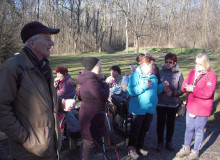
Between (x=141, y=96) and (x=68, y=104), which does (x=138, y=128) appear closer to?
(x=141, y=96)

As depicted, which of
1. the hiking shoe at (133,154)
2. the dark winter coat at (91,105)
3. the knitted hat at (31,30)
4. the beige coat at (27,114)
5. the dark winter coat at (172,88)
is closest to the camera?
the beige coat at (27,114)

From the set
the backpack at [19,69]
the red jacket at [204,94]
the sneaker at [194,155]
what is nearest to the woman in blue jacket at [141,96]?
the red jacket at [204,94]

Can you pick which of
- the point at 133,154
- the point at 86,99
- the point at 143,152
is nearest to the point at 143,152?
the point at 143,152

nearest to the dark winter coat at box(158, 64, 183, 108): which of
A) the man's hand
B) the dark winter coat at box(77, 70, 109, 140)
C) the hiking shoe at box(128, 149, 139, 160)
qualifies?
the hiking shoe at box(128, 149, 139, 160)

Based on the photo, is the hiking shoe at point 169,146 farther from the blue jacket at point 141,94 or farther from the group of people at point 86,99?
the blue jacket at point 141,94

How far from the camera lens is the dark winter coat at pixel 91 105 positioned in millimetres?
3109

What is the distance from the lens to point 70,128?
4117mm

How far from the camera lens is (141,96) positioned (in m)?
3.69

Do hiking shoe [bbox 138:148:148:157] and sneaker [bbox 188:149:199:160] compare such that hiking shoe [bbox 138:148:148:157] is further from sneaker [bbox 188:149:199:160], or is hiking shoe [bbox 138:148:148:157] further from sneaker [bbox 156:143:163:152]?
sneaker [bbox 188:149:199:160]

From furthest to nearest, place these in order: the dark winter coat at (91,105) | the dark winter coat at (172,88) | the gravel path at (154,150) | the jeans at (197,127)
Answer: the dark winter coat at (172,88) < the gravel path at (154,150) < the jeans at (197,127) < the dark winter coat at (91,105)

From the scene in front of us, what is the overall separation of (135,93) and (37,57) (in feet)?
6.93

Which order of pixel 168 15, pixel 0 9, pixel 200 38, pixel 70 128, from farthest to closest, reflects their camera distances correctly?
pixel 168 15 < pixel 200 38 < pixel 0 9 < pixel 70 128

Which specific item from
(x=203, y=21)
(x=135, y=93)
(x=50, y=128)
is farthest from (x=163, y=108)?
(x=203, y=21)

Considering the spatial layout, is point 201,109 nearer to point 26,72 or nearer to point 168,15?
point 26,72
